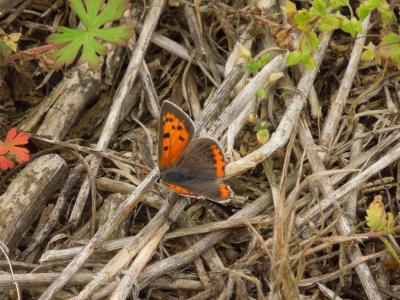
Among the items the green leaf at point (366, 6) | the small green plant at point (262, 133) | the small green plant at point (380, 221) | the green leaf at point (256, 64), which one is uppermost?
the green leaf at point (366, 6)

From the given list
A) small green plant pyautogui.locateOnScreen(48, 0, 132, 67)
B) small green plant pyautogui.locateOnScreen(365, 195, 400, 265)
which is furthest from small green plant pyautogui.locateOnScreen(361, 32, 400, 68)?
small green plant pyautogui.locateOnScreen(48, 0, 132, 67)

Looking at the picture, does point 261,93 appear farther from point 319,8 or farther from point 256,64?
point 319,8

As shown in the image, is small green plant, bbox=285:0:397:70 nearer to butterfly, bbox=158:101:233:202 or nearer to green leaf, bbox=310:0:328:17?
green leaf, bbox=310:0:328:17

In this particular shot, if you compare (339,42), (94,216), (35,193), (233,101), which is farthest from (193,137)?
(339,42)

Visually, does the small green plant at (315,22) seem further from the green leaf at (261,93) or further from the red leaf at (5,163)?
the red leaf at (5,163)

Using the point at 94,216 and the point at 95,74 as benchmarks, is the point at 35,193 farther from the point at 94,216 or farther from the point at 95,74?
the point at 95,74

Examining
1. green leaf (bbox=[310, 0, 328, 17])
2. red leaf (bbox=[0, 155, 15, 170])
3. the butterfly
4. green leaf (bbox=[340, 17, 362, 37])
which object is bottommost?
the butterfly

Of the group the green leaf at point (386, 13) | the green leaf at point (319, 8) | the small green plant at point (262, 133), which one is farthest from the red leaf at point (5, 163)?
the green leaf at point (386, 13)
